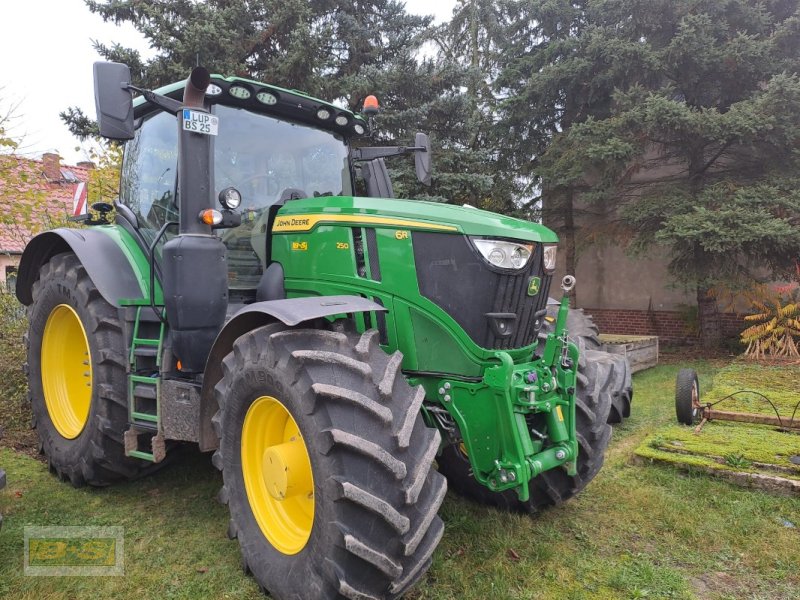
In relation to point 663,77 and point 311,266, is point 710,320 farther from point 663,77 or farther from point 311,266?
point 311,266

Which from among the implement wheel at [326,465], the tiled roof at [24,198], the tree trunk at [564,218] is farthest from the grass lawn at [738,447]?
the tiled roof at [24,198]

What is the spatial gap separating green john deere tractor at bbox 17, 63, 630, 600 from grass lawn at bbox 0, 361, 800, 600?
0.22 m

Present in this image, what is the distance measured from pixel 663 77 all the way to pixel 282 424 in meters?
→ 10.3

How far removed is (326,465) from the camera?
7.28 feet

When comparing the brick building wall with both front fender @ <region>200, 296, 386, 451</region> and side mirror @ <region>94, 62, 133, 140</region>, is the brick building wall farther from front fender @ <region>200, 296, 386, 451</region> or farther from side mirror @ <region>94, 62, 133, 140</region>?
side mirror @ <region>94, 62, 133, 140</region>

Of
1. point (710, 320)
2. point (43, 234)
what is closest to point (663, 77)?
point (710, 320)

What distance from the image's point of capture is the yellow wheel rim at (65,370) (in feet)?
13.2

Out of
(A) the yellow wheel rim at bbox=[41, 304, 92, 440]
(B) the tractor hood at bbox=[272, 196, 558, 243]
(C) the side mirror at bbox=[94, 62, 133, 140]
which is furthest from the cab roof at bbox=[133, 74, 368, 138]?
(A) the yellow wheel rim at bbox=[41, 304, 92, 440]

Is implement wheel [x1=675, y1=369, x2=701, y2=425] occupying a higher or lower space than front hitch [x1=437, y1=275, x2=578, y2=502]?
lower

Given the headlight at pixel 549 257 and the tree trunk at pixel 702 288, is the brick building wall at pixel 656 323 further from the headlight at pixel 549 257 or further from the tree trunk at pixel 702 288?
the headlight at pixel 549 257

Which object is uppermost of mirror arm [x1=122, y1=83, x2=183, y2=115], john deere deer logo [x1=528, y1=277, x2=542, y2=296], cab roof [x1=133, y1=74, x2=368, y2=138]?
cab roof [x1=133, y1=74, x2=368, y2=138]

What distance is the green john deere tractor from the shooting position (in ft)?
7.43

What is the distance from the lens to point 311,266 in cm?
306

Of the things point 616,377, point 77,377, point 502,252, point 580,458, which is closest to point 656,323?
point 616,377
